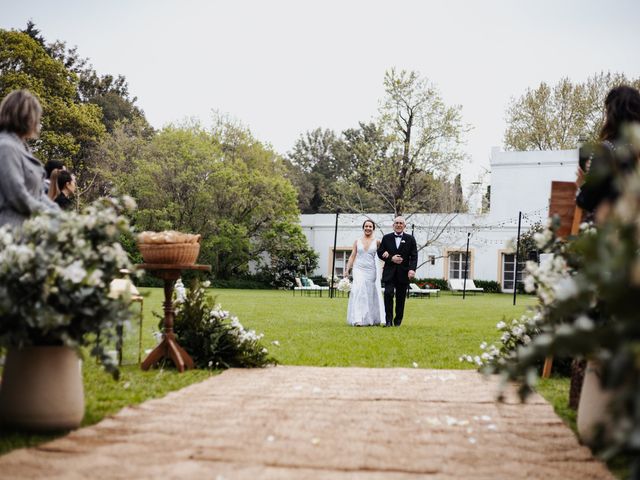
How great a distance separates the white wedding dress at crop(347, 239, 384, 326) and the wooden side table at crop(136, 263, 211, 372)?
18.2ft

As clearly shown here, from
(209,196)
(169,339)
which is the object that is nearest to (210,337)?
(169,339)

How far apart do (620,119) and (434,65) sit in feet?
87.5

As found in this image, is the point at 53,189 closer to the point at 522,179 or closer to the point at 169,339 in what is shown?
the point at 169,339

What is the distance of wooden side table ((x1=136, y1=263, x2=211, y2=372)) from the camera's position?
18.5 feet

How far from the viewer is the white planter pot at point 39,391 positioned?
3467 mm

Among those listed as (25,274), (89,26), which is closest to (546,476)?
(25,274)

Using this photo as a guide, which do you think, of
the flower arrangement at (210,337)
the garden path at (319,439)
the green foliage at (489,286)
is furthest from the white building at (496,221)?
the garden path at (319,439)

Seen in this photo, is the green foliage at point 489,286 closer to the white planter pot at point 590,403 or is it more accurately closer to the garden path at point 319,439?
the garden path at point 319,439

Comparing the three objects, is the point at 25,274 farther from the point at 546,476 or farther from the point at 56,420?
the point at 546,476

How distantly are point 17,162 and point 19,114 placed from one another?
29cm

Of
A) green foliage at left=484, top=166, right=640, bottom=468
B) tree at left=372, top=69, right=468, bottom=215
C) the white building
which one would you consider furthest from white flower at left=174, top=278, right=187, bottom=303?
tree at left=372, top=69, right=468, bottom=215

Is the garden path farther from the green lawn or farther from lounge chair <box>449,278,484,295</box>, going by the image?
lounge chair <box>449,278,484,295</box>

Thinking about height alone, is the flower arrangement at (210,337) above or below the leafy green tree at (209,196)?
below

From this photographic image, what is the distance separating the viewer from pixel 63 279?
335 centimetres
